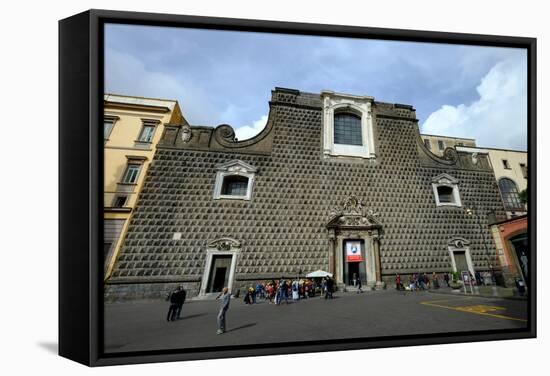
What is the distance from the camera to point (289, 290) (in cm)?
870

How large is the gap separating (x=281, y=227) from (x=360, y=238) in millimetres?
1879

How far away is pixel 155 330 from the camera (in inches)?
279

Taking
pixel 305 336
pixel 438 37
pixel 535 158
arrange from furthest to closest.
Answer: pixel 535 158 < pixel 438 37 < pixel 305 336

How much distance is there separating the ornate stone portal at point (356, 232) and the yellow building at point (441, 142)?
2303 mm

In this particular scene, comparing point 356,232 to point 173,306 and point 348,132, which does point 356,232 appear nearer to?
point 348,132

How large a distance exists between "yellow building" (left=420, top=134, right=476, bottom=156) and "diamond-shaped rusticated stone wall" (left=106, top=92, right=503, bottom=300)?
0.98ft

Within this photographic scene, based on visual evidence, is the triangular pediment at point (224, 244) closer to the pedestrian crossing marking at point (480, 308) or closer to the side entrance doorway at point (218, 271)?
the side entrance doorway at point (218, 271)

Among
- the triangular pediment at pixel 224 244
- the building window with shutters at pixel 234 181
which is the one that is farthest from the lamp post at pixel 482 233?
the triangular pediment at pixel 224 244

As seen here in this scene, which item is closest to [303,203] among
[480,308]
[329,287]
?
[329,287]

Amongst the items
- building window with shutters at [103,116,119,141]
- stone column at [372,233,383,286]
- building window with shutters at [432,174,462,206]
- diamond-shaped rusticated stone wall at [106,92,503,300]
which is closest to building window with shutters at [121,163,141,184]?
diamond-shaped rusticated stone wall at [106,92,503,300]

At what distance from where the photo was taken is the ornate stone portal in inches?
361

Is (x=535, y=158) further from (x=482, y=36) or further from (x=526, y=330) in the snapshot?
(x=526, y=330)

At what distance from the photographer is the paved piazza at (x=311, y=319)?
22.9 ft

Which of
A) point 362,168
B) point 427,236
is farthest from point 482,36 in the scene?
point 427,236
